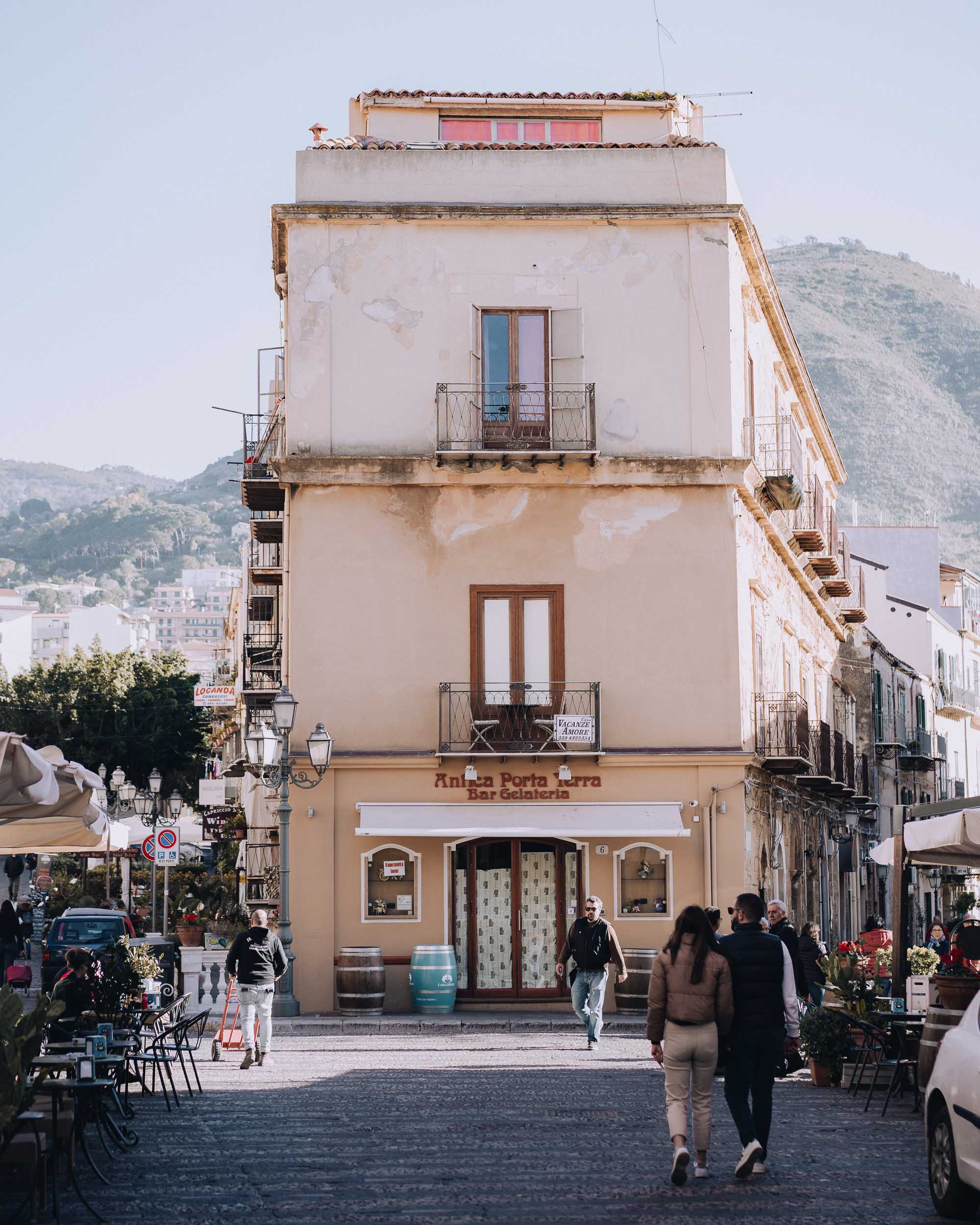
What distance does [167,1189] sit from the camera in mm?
11820

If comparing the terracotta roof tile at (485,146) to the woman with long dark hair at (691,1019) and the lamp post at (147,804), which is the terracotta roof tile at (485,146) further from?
the woman with long dark hair at (691,1019)

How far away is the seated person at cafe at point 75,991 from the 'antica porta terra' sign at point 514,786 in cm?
1223

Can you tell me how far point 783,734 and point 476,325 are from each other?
865 centimetres

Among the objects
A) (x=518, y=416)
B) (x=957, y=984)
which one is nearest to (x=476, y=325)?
(x=518, y=416)

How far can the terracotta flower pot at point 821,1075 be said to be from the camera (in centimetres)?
1819

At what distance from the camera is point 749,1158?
11836 mm

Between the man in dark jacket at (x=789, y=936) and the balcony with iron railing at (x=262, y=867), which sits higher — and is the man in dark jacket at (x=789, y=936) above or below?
below

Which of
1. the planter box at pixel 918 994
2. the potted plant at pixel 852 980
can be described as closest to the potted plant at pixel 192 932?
the potted plant at pixel 852 980

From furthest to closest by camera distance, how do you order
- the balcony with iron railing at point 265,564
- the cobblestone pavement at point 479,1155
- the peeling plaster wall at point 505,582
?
the balcony with iron railing at point 265,564 → the peeling plaster wall at point 505,582 → the cobblestone pavement at point 479,1155

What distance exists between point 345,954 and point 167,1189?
46.5 feet

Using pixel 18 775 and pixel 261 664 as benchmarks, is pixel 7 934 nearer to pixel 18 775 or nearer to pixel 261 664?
pixel 261 664

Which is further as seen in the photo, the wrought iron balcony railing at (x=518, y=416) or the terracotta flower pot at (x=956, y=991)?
the wrought iron balcony railing at (x=518, y=416)

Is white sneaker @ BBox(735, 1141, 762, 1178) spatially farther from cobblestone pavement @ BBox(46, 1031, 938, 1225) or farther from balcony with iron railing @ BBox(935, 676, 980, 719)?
balcony with iron railing @ BBox(935, 676, 980, 719)

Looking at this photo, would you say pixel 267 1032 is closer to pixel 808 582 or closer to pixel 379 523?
pixel 379 523
